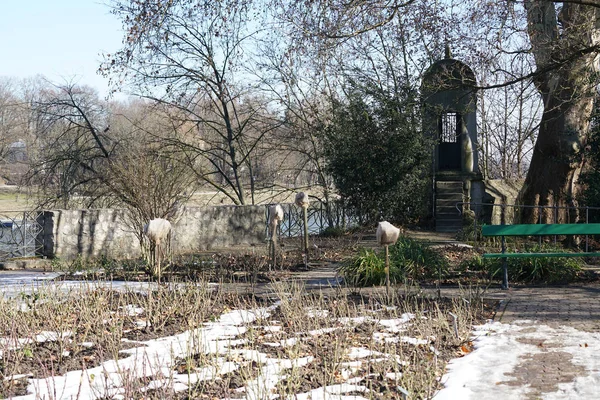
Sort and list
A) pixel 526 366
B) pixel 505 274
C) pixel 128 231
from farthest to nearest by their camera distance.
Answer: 1. pixel 128 231
2. pixel 505 274
3. pixel 526 366

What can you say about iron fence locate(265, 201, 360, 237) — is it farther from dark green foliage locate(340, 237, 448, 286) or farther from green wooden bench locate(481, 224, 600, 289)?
green wooden bench locate(481, 224, 600, 289)

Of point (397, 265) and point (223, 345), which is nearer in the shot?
point (223, 345)

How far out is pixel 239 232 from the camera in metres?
19.0

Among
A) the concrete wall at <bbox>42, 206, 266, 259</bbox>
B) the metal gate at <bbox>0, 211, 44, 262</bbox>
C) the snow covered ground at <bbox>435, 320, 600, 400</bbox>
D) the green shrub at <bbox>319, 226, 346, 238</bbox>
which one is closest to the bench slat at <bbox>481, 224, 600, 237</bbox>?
the snow covered ground at <bbox>435, 320, 600, 400</bbox>

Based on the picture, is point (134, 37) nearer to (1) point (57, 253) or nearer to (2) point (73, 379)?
(1) point (57, 253)

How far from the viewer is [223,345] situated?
680 centimetres

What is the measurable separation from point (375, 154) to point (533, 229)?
9.60m

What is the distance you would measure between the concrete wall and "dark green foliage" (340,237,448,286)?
5947mm

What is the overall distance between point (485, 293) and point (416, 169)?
427 inches

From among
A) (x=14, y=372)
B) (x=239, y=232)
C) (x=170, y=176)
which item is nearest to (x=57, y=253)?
(x=170, y=176)

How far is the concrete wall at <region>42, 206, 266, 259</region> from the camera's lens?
15547mm

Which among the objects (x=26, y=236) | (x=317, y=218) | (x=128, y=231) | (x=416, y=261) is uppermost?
(x=317, y=218)

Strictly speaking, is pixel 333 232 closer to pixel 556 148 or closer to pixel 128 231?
pixel 556 148

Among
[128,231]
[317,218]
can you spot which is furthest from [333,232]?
[128,231]
